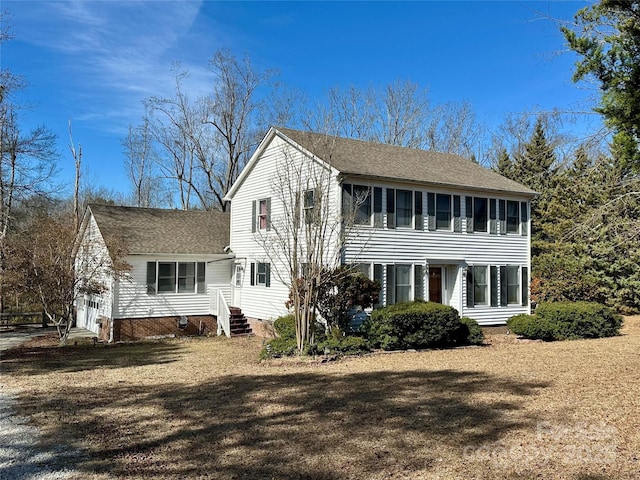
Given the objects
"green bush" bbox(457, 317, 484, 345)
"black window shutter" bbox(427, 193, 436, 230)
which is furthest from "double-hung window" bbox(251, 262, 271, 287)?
"green bush" bbox(457, 317, 484, 345)

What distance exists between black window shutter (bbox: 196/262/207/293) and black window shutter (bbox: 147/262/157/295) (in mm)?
1800

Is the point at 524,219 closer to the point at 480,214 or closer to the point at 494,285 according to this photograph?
the point at 480,214

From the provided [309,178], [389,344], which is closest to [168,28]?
[309,178]

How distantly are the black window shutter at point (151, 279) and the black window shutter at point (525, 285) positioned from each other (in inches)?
575

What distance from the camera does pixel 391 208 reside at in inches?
669

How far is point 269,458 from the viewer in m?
5.91

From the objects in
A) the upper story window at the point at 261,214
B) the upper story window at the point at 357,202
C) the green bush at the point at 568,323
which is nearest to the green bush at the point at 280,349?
the upper story window at the point at 357,202

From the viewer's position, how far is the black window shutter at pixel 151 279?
1973 cm

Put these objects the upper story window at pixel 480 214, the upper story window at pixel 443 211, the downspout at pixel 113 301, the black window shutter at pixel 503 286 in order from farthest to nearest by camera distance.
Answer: the black window shutter at pixel 503 286
the upper story window at pixel 480 214
the downspout at pixel 113 301
the upper story window at pixel 443 211

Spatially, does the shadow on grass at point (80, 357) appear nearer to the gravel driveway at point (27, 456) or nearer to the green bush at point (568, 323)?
the gravel driveway at point (27, 456)

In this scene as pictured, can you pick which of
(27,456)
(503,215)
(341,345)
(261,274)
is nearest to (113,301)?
(261,274)

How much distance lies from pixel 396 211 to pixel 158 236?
996cm

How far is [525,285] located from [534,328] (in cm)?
349

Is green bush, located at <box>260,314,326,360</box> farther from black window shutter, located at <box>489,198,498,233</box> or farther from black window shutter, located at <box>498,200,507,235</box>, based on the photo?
black window shutter, located at <box>498,200,507,235</box>
